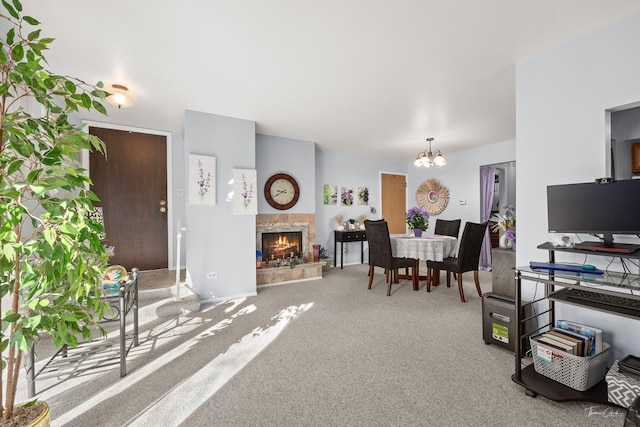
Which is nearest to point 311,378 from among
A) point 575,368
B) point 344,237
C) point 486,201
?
point 575,368

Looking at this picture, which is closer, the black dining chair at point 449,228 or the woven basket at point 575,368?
the woven basket at point 575,368

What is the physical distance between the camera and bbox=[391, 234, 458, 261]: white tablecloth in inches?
149

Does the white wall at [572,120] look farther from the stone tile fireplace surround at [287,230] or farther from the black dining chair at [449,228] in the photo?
the stone tile fireplace surround at [287,230]

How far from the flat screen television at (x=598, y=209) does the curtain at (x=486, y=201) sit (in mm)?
3685

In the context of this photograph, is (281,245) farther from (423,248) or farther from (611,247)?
(611,247)

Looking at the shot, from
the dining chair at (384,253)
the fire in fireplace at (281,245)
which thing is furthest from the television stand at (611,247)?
the fire in fireplace at (281,245)

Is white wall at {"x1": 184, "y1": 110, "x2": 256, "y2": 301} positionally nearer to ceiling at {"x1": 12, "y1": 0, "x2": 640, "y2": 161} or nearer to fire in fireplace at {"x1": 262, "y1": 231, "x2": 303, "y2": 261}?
ceiling at {"x1": 12, "y1": 0, "x2": 640, "y2": 161}

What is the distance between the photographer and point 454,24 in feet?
6.27

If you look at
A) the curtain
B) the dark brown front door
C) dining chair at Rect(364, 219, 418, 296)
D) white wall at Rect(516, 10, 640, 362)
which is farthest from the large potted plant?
the curtain

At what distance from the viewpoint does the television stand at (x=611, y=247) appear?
5.18 ft

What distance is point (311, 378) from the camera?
1.92 metres

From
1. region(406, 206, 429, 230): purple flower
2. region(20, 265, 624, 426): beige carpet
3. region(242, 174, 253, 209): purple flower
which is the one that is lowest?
region(20, 265, 624, 426): beige carpet

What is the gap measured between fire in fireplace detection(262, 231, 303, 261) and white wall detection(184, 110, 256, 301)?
2.77ft

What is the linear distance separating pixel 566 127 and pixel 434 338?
202 centimetres
